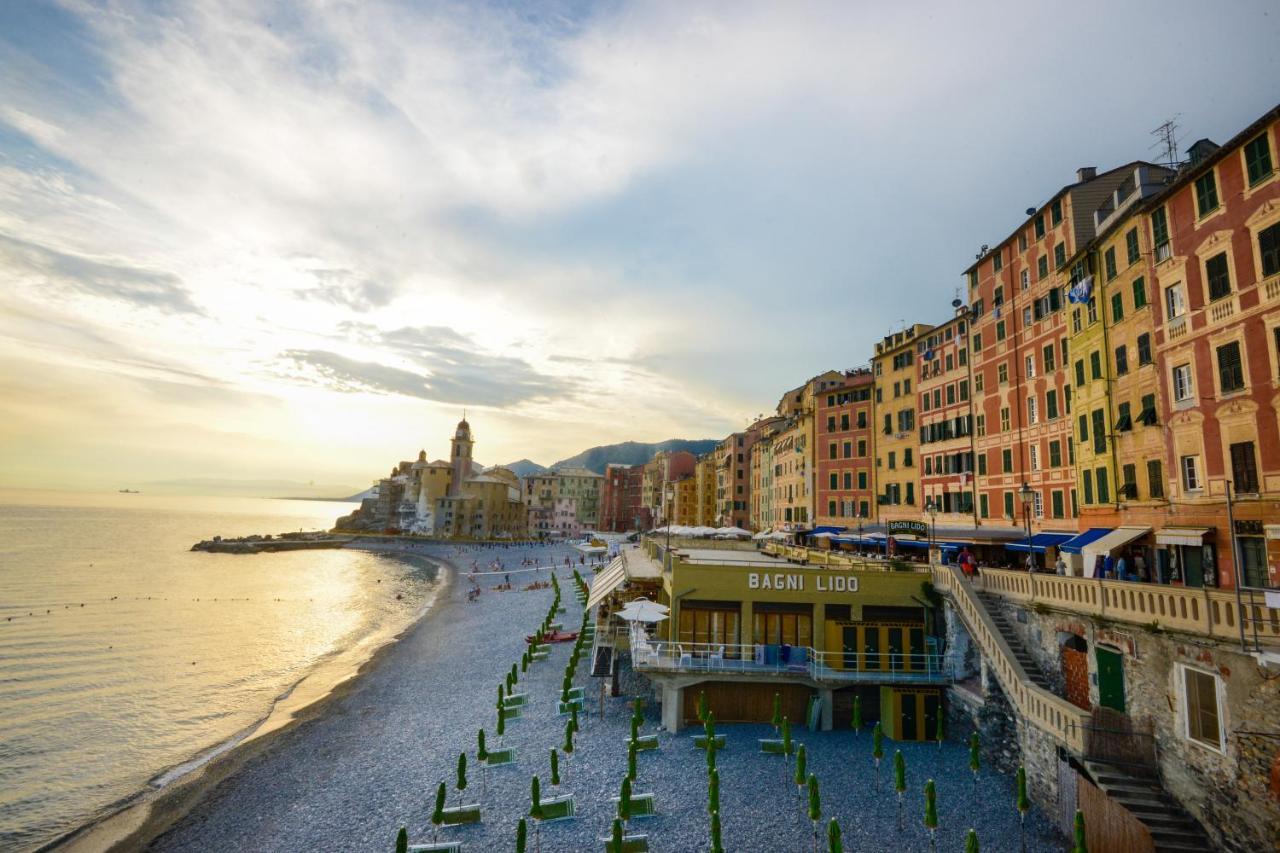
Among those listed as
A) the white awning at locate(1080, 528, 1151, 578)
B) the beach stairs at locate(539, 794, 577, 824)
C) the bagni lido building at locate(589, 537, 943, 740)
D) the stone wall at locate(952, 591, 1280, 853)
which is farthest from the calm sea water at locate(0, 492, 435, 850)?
the white awning at locate(1080, 528, 1151, 578)

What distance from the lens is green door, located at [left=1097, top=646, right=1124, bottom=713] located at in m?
16.7

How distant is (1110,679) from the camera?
17.0 m

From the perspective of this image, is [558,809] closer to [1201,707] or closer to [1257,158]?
[1201,707]

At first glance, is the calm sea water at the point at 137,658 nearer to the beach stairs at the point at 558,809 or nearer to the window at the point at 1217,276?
the beach stairs at the point at 558,809

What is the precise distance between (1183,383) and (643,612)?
70.7 feet

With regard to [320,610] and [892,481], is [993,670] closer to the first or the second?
[892,481]

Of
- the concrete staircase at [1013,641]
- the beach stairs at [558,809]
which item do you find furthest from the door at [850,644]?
the beach stairs at [558,809]

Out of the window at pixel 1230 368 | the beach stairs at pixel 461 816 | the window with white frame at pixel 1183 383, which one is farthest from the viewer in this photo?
the window with white frame at pixel 1183 383

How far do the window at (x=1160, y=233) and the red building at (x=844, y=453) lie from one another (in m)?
30.6

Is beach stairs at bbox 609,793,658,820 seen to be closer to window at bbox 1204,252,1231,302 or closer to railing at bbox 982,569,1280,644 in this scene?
railing at bbox 982,569,1280,644

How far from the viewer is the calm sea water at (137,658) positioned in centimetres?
2611

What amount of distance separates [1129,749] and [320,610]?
72837 millimetres

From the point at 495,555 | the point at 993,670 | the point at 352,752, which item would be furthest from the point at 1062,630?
the point at 495,555

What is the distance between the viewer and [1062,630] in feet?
61.9
